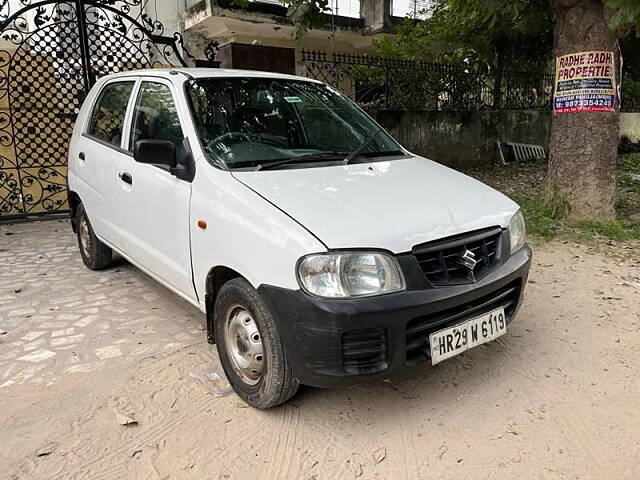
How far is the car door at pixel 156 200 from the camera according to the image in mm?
2982

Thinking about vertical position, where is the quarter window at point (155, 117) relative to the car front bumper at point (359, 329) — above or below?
above

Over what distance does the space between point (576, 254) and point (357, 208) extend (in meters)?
3.58

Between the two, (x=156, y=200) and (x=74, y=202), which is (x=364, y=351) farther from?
(x=74, y=202)

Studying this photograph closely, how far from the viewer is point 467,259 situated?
2453 mm

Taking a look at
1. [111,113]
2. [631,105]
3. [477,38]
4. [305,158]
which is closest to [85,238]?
[111,113]

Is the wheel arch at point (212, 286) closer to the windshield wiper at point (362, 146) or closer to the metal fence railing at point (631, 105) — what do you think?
the windshield wiper at point (362, 146)

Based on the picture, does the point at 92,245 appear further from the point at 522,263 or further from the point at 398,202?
the point at 522,263

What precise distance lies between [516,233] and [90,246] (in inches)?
146

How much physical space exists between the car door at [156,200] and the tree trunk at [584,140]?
454cm

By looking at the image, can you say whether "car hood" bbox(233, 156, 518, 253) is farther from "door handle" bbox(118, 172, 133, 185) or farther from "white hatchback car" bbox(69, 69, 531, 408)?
"door handle" bbox(118, 172, 133, 185)

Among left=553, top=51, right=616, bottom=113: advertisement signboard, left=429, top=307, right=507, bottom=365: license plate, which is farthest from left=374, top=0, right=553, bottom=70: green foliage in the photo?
left=429, top=307, right=507, bottom=365: license plate

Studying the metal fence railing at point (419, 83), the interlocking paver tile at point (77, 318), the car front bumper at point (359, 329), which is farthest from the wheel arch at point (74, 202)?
the metal fence railing at point (419, 83)

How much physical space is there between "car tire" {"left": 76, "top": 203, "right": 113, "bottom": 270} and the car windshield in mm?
2004

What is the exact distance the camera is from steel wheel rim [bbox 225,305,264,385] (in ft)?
8.31
